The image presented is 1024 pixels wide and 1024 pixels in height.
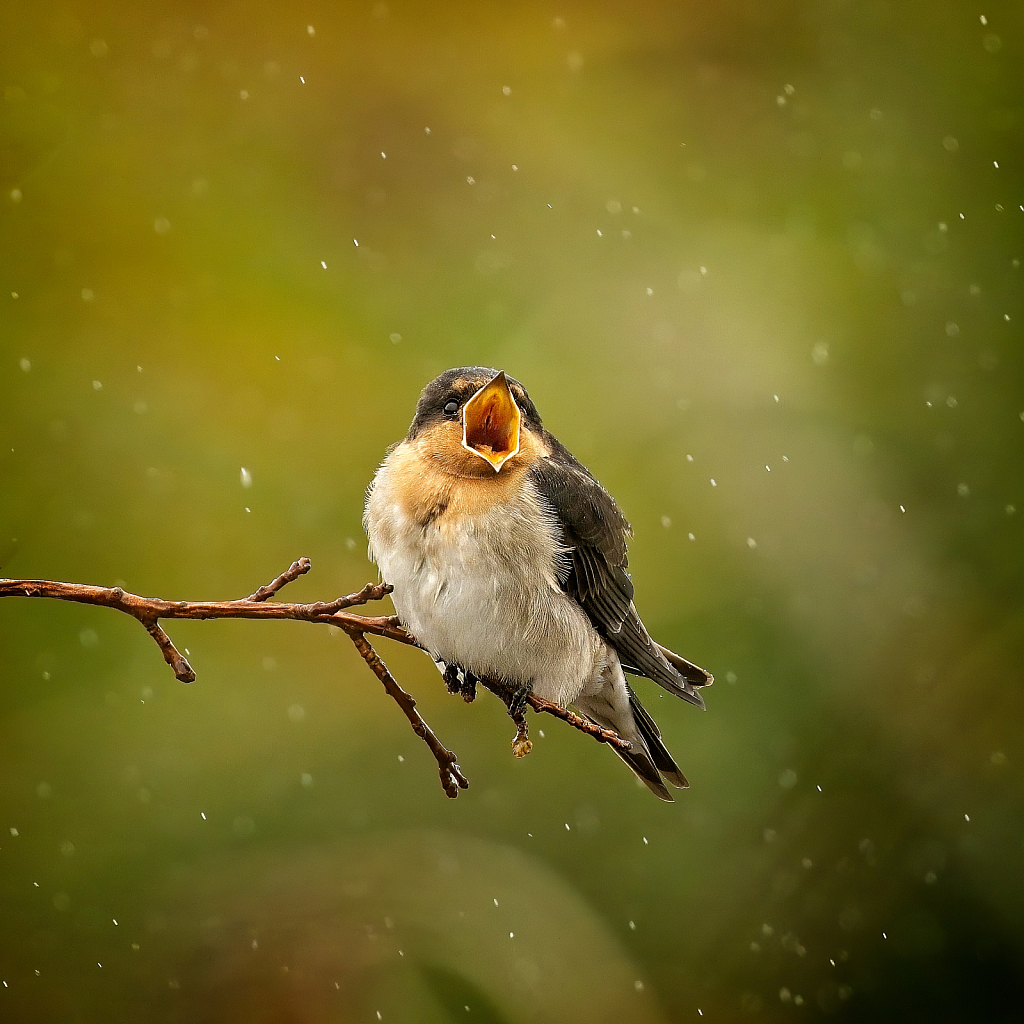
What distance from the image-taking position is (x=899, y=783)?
5.36 m

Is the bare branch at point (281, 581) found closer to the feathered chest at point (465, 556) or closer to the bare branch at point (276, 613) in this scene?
the bare branch at point (276, 613)

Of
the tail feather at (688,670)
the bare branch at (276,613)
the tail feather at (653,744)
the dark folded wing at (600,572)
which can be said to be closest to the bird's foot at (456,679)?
the dark folded wing at (600,572)

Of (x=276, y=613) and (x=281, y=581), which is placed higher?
(x=276, y=613)

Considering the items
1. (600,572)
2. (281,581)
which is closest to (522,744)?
(281,581)

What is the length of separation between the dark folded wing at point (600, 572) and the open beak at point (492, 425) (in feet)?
1.44

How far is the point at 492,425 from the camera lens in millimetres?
1933

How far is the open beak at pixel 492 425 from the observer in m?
1.84

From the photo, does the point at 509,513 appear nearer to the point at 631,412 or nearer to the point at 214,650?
the point at 214,650

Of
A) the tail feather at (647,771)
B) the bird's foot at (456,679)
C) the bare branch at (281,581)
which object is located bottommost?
the tail feather at (647,771)

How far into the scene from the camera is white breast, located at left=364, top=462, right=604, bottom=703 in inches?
88.6

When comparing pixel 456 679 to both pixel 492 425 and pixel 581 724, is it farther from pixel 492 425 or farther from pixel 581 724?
pixel 581 724

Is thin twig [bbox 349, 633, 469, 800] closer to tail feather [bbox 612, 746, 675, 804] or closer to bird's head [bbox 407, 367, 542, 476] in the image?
bird's head [bbox 407, 367, 542, 476]

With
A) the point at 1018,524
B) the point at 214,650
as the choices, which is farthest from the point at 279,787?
the point at 1018,524

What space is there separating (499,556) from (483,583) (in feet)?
0.20
